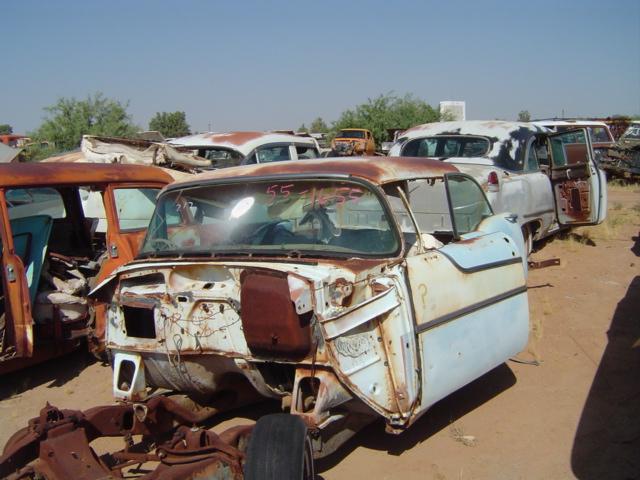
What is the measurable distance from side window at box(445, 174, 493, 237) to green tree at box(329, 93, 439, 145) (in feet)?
97.0

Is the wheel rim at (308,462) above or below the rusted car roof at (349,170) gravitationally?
below

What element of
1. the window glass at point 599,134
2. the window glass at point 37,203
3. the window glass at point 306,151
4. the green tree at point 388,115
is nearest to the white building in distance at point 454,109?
the green tree at point 388,115

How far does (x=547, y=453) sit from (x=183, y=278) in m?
2.44

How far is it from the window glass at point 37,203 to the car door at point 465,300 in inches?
195

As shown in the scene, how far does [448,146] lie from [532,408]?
17.7 ft

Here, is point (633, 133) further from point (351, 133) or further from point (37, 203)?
point (37, 203)

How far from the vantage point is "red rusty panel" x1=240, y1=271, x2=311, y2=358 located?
3.26m

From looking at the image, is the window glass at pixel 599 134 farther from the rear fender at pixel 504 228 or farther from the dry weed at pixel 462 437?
the dry weed at pixel 462 437

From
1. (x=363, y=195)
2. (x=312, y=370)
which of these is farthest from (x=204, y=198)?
(x=312, y=370)

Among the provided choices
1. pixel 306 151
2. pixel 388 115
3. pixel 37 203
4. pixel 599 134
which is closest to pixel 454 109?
pixel 388 115

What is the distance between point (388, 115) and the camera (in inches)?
1373

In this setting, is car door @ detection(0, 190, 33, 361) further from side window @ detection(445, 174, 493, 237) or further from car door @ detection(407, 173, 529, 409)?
side window @ detection(445, 174, 493, 237)

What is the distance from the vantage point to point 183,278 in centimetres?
375

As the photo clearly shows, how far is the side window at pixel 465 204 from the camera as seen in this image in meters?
4.77
